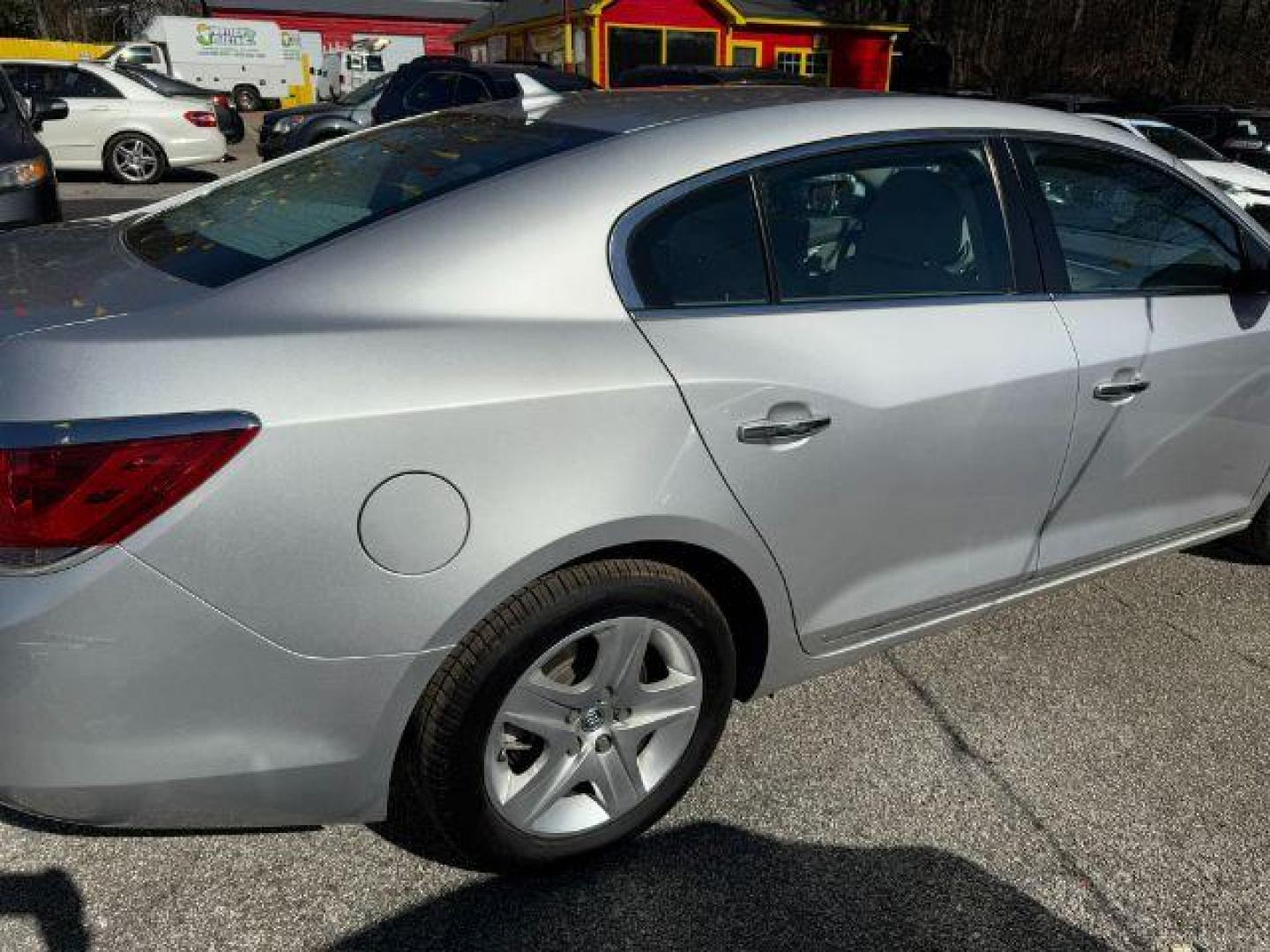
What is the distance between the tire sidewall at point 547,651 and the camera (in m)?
1.88

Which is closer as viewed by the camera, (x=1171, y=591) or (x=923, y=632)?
(x=923, y=632)

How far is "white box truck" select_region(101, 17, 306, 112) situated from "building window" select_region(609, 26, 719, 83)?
1447cm

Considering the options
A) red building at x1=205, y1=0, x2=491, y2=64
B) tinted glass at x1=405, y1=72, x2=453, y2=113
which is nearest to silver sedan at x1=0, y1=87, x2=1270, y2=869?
tinted glass at x1=405, y1=72, x2=453, y2=113

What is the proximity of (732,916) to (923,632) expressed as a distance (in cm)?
89

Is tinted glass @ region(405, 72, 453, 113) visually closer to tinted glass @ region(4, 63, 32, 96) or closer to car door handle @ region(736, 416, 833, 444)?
tinted glass @ region(4, 63, 32, 96)

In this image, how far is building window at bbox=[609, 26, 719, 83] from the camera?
23.4 metres

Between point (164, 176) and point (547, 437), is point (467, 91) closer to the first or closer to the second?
point (164, 176)

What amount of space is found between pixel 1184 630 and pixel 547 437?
2.46 metres

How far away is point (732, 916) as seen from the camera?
209 centimetres

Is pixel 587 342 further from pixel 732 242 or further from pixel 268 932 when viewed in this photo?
pixel 268 932

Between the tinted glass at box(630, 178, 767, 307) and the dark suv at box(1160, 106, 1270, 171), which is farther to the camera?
Result: the dark suv at box(1160, 106, 1270, 171)

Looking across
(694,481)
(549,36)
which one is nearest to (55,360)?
(694,481)

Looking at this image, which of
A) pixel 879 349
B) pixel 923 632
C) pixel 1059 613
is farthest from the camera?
pixel 1059 613

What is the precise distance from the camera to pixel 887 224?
2.47 metres
